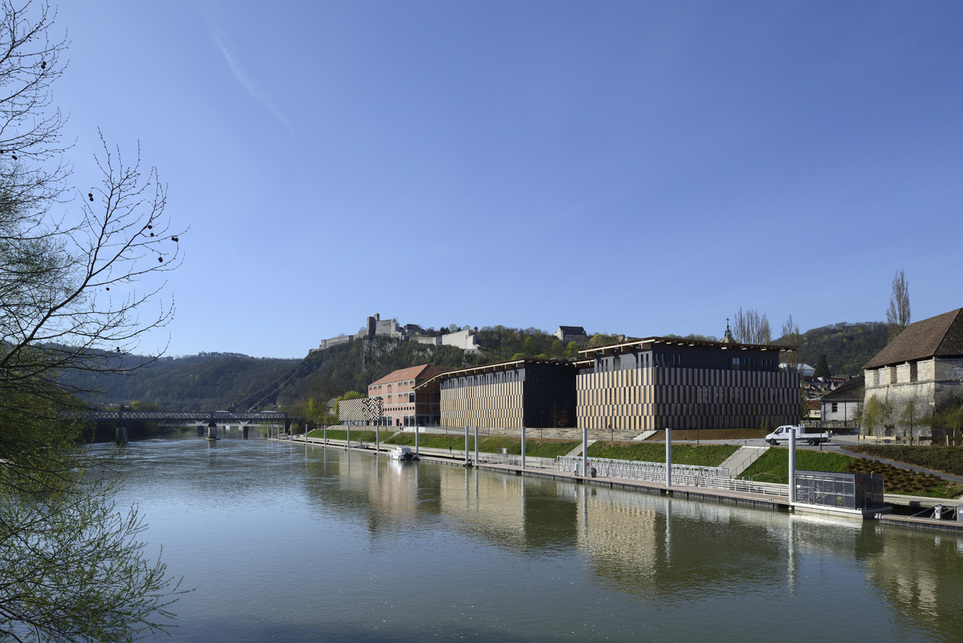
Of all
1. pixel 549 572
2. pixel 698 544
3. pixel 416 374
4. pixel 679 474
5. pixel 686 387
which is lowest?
pixel 679 474

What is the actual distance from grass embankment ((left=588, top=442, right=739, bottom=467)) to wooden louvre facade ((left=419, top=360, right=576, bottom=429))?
2542cm

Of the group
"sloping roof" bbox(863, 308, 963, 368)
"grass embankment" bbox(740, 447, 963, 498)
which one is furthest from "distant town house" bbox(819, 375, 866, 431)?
"grass embankment" bbox(740, 447, 963, 498)

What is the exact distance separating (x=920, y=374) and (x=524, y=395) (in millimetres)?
55235

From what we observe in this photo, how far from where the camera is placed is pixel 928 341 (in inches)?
2451

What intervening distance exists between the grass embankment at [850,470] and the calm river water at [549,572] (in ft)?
22.8

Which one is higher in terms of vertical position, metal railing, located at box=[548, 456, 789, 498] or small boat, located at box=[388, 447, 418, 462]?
metal railing, located at box=[548, 456, 789, 498]

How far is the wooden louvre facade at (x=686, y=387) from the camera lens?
8369 cm

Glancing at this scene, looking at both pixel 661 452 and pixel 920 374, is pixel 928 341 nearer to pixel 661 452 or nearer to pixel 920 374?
pixel 920 374

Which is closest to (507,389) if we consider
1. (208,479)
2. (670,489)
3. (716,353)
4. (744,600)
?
(716,353)

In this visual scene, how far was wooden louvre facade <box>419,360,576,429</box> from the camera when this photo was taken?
104 metres

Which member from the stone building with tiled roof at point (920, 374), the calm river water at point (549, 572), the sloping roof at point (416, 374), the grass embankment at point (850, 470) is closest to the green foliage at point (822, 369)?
the sloping roof at point (416, 374)

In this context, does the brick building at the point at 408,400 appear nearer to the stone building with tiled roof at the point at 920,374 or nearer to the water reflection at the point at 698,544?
the water reflection at the point at 698,544

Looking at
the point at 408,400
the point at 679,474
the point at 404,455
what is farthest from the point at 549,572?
the point at 408,400

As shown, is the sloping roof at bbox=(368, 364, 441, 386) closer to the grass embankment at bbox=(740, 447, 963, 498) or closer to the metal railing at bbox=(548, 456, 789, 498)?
the metal railing at bbox=(548, 456, 789, 498)
